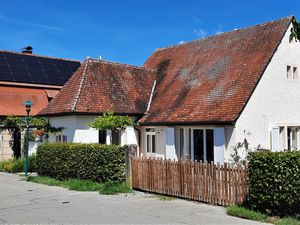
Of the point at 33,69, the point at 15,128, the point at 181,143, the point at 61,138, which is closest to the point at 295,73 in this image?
the point at 181,143

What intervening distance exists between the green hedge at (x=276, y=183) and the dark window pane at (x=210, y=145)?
7.14m

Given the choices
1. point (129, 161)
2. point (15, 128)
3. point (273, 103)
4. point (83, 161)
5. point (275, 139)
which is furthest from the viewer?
point (15, 128)

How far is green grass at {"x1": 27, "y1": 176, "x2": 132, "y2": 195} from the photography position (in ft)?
44.2

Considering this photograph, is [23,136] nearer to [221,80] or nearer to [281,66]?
[221,80]

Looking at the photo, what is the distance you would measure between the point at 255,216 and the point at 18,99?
22328 mm

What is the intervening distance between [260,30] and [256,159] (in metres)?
12.0

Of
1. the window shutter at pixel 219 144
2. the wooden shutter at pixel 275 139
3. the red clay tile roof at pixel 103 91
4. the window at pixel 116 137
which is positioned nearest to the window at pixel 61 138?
the red clay tile roof at pixel 103 91

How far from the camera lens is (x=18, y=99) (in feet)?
90.5

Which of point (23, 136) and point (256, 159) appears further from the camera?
point (23, 136)

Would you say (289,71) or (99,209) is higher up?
(289,71)

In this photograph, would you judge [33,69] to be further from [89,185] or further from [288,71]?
[288,71]

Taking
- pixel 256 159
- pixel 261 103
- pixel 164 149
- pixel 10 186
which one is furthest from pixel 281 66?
pixel 10 186

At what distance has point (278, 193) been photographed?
9227 millimetres

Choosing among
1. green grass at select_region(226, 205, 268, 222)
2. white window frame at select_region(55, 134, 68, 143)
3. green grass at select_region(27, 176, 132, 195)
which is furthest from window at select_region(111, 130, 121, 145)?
green grass at select_region(226, 205, 268, 222)
